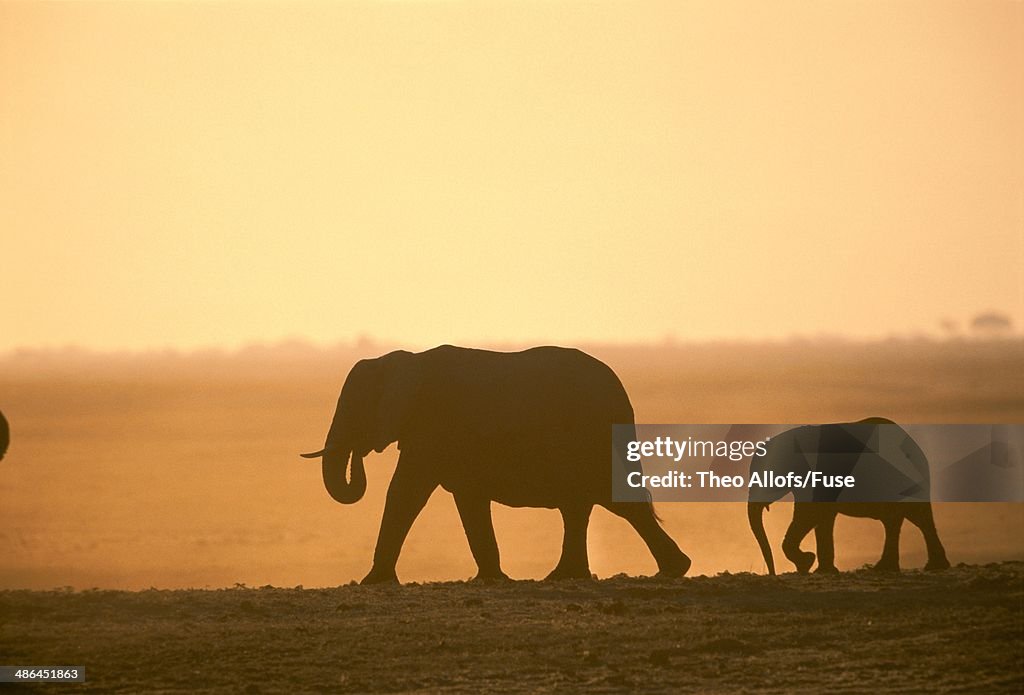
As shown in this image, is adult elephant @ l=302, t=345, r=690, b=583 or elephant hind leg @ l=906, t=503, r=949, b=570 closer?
elephant hind leg @ l=906, t=503, r=949, b=570

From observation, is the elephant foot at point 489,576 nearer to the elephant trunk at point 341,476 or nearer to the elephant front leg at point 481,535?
the elephant front leg at point 481,535

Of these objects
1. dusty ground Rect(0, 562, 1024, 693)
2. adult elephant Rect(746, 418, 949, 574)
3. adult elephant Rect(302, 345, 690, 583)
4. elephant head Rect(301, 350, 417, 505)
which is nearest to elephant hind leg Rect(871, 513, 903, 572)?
adult elephant Rect(746, 418, 949, 574)

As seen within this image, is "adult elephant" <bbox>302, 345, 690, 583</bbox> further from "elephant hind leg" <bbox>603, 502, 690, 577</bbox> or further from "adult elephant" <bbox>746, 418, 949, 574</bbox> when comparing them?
"adult elephant" <bbox>746, 418, 949, 574</bbox>

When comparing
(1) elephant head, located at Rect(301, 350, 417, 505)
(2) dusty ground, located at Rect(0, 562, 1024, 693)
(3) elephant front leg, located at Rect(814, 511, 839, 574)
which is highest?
(1) elephant head, located at Rect(301, 350, 417, 505)

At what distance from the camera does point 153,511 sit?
78000mm

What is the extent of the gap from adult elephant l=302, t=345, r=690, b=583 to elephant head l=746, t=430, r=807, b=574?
4.31 ft

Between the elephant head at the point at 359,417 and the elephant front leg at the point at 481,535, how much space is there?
1662mm

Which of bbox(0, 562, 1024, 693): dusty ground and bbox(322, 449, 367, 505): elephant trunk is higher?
bbox(322, 449, 367, 505): elephant trunk

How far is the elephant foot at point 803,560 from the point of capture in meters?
30.3

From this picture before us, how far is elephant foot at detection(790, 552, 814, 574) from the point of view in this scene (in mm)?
30297

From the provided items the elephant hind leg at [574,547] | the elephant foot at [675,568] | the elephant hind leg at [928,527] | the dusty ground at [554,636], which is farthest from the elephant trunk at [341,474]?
the elephant hind leg at [928,527]

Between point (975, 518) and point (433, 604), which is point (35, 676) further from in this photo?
point (975, 518)

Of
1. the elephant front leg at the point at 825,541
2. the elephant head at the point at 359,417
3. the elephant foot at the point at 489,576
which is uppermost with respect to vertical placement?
the elephant head at the point at 359,417

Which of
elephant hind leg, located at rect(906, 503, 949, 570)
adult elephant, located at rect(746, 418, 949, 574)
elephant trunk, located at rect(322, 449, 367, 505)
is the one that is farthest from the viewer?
elephant trunk, located at rect(322, 449, 367, 505)
